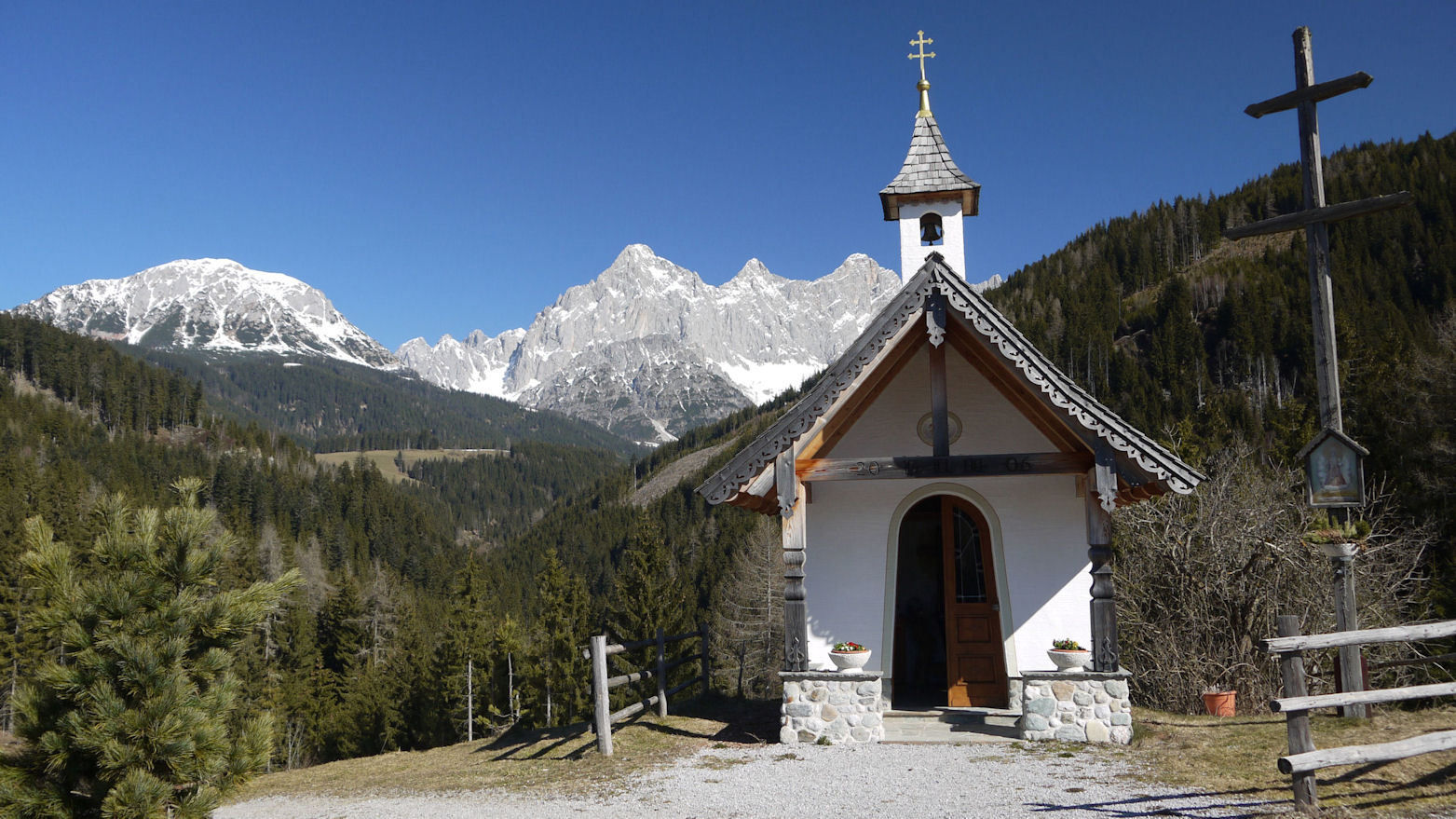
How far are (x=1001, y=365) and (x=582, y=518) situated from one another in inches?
5230

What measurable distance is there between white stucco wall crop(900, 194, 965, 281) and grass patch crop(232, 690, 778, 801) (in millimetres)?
7730

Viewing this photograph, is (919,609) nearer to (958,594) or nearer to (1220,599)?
(958,594)

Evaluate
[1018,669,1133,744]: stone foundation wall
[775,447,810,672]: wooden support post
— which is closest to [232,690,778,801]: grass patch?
[775,447,810,672]: wooden support post

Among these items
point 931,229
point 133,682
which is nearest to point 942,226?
point 931,229

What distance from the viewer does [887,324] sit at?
11625 mm

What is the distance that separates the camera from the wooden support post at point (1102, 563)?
1091 cm

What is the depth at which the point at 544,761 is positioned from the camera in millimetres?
11867

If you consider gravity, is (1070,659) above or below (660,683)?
above

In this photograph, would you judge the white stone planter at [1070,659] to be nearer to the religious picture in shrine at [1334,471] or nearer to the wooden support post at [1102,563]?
the wooden support post at [1102,563]

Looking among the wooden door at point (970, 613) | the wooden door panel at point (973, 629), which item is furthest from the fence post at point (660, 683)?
the wooden door panel at point (973, 629)

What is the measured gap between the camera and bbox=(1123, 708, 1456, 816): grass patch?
7.08m

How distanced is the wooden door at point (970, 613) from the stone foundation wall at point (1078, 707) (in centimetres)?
168

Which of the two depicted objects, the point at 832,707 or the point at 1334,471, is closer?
the point at 1334,471

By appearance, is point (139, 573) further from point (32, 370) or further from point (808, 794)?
point (32, 370)
